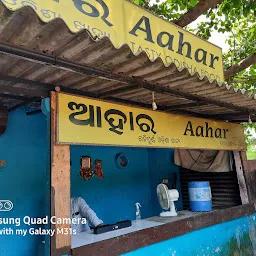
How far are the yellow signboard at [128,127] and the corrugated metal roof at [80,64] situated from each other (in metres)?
0.22

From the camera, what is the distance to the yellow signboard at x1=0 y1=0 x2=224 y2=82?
9.18 feet

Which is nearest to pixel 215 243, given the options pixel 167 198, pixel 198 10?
pixel 167 198

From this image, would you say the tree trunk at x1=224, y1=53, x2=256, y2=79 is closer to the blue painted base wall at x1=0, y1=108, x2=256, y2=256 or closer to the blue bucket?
the blue bucket

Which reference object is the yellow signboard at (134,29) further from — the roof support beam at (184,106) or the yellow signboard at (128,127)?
the yellow signboard at (128,127)

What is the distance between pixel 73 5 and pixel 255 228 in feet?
16.4

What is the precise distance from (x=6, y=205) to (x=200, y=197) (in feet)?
10.3

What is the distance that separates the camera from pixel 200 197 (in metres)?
4.71

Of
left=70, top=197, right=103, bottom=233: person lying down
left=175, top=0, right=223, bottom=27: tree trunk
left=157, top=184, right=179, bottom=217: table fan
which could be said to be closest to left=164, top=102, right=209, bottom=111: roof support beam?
left=157, top=184, right=179, bottom=217: table fan

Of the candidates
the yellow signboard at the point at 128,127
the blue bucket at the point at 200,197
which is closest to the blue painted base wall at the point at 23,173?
the yellow signboard at the point at 128,127

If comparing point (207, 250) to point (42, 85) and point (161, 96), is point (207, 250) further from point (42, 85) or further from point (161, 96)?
point (42, 85)

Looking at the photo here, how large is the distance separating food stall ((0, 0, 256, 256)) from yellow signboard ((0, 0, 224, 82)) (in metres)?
0.02

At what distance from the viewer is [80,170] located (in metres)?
4.87

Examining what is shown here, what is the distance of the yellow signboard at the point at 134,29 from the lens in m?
2.80

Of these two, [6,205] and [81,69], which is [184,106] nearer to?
[81,69]
